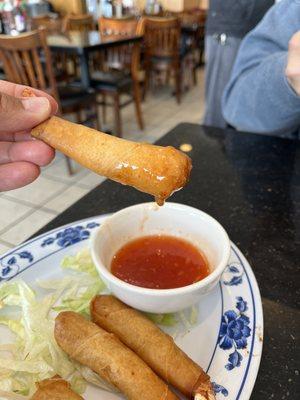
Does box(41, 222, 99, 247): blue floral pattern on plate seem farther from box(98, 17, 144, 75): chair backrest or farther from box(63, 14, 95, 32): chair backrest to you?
box(63, 14, 95, 32): chair backrest

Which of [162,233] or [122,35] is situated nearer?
[162,233]

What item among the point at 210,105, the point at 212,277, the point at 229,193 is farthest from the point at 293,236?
the point at 210,105

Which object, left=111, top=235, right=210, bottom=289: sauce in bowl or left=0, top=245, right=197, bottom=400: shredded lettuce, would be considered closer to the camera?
left=0, top=245, right=197, bottom=400: shredded lettuce

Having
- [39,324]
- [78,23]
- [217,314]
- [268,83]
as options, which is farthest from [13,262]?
[78,23]

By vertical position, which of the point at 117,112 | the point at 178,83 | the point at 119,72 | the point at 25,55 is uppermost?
the point at 25,55

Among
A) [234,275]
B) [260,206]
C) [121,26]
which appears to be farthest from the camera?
[121,26]

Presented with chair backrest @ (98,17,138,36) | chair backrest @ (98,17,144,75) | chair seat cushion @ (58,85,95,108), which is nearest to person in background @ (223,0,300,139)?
chair seat cushion @ (58,85,95,108)

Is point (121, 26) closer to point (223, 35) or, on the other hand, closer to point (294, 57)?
point (223, 35)

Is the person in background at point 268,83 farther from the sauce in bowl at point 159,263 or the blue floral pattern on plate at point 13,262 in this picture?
the blue floral pattern on plate at point 13,262
